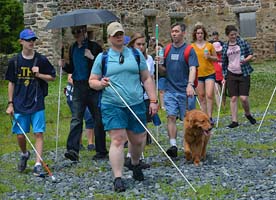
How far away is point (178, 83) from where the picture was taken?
1009 cm

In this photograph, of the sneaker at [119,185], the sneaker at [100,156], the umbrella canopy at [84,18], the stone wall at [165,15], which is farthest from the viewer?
the stone wall at [165,15]

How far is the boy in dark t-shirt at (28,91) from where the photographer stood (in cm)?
938

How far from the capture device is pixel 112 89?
25.9 ft

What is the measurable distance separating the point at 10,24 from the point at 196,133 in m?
36.6

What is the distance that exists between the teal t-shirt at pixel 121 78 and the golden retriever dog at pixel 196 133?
4.17 ft

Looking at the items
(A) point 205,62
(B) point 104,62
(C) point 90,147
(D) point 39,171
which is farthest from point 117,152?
(A) point 205,62

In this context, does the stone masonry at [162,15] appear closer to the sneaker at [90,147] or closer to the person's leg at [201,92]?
the person's leg at [201,92]

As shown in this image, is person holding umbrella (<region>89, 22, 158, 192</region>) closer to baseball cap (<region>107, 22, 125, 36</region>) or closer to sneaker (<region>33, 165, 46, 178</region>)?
baseball cap (<region>107, 22, 125, 36</region>)

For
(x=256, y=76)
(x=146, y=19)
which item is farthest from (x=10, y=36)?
(x=256, y=76)

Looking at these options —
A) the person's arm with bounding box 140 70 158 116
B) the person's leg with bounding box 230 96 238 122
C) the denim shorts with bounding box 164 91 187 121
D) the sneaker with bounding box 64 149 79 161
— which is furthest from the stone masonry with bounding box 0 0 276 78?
A: the person's arm with bounding box 140 70 158 116

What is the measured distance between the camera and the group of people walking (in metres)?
7.92

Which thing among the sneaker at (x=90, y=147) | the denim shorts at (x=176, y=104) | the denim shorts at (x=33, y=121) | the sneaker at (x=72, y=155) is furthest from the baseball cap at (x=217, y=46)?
the denim shorts at (x=33, y=121)

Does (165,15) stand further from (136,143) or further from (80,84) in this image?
(136,143)

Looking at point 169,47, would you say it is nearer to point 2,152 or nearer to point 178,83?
point 178,83
